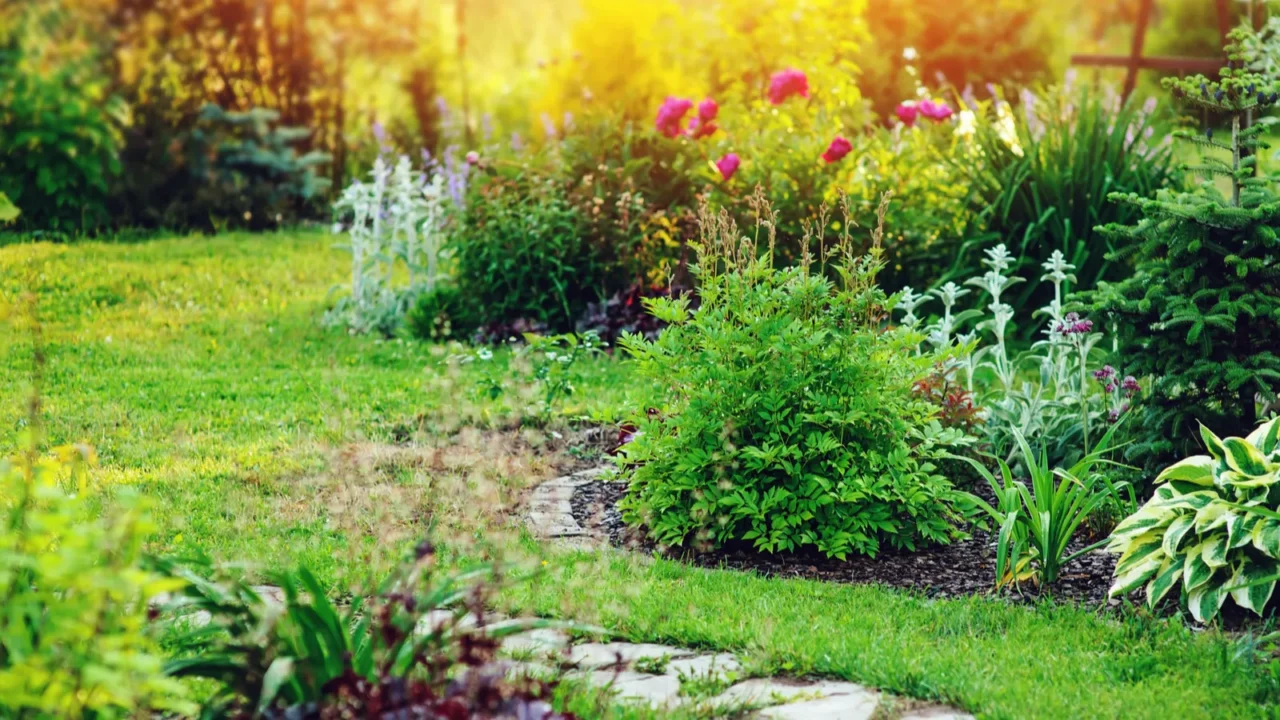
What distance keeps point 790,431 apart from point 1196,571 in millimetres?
1287

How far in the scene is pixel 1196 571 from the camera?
3607mm

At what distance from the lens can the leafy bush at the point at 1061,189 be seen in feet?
24.6

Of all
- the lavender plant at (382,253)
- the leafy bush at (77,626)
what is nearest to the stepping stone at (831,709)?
the leafy bush at (77,626)

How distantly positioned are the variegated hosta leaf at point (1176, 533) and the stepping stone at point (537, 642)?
1752mm

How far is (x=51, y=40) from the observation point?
12562 mm

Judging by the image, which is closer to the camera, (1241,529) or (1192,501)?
(1241,529)

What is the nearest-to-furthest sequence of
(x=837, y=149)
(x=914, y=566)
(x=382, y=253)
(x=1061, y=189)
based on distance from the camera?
(x=914, y=566)
(x=837, y=149)
(x=1061, y=189)
(x=382, y=253)

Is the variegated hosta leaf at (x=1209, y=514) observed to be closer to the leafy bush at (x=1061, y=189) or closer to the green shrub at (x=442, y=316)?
the leafy bush at (x=1061, y=189)

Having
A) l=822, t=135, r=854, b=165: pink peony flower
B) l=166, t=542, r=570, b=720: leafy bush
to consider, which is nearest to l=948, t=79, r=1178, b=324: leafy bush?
l=822, t=135, r=854, b=165: pink peony flower

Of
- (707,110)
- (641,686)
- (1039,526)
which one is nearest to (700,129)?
(707,110)

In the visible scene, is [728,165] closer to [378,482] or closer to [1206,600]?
[378,482]

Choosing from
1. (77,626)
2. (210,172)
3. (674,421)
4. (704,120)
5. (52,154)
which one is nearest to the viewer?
(77,626)

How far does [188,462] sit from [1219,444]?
3760 millimetres

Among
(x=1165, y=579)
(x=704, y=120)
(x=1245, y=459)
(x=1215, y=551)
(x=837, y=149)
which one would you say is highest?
(x=704, y=120)
